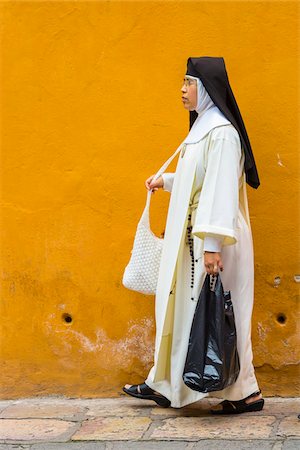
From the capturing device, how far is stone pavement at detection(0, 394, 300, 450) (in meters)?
4.87

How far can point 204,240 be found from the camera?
5.02 meters

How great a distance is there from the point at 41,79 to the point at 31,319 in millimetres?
1369

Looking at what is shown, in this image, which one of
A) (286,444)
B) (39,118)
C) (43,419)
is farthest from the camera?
(39,118)

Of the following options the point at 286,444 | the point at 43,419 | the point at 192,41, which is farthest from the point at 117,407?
the point at 192,41

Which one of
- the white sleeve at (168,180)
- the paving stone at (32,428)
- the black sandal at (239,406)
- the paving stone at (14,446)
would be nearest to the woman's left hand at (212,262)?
the white sleeve at (168,180)

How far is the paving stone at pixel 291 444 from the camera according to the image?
185 inches

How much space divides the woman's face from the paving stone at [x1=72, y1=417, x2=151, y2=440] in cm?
164

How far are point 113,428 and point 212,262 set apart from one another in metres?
1.00

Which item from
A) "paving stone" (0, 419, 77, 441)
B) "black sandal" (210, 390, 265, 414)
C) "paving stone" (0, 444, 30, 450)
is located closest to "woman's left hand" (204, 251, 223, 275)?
"black sandal" (210, 390, 265, 414)

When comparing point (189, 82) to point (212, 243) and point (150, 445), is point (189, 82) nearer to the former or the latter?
point (212, 243)

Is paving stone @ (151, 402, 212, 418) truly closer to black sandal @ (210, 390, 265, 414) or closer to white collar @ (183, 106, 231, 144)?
black sandal @ (210, 390, 265, 414)

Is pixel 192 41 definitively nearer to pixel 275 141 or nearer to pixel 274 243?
pixel 275 141

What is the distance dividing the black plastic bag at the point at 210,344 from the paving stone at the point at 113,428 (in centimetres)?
37

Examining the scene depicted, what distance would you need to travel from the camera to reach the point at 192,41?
5.60 meters
